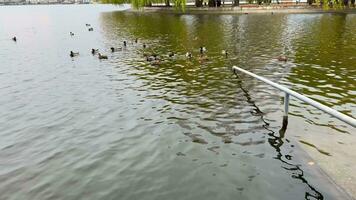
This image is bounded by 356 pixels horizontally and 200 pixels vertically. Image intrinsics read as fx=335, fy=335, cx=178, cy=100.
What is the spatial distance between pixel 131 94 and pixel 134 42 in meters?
24.4

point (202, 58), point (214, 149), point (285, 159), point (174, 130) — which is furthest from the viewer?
point (202, 58)

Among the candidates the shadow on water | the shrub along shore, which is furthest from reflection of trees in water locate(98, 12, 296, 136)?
the shrub along shore

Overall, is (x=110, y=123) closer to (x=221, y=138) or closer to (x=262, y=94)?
(x=221, y=138)

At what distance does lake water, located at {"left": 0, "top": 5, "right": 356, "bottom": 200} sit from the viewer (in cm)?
1173

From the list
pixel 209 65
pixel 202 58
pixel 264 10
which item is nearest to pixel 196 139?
pixel 209 65

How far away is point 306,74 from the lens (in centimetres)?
2580

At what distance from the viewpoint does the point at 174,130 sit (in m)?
16.2

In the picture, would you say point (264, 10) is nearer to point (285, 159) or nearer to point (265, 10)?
point (265, 10)

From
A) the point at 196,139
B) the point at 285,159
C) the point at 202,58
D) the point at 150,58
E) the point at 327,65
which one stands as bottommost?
the point at 285,159

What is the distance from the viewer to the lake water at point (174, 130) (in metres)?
11.7

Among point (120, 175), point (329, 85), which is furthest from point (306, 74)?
point (120, 175)

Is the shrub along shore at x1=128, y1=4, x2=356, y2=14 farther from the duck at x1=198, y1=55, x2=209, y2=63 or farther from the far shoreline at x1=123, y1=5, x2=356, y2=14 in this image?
the duck at x1=198, y1=55, x2=209, y2=63

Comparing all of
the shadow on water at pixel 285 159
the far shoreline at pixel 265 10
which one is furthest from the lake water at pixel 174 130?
the far shoreline at pixel 265 10

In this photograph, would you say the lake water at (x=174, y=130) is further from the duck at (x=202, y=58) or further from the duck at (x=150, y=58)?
the duck at (x=150, y=58)
